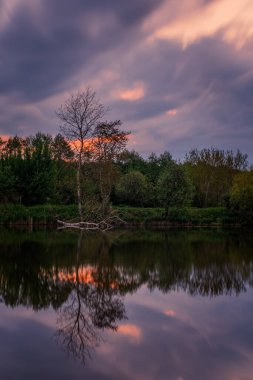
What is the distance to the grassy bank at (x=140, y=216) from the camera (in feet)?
121

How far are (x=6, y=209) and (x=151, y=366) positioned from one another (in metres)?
33.1

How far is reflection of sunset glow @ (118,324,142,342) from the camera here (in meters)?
6.51

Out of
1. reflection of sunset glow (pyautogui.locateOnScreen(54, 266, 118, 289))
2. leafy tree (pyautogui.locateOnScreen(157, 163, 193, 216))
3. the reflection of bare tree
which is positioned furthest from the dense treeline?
the reflection of bare tree

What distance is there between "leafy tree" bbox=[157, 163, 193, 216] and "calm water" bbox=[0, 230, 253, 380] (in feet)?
81.1

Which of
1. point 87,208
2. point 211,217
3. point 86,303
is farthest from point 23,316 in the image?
point 211,217

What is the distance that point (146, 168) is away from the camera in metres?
55.8

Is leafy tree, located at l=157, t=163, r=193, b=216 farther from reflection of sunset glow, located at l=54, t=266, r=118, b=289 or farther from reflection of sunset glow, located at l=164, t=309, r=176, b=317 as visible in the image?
reflection of sunset glow, located at l=164, t=309, r=176, b=317

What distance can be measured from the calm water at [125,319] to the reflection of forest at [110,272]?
0.10 feet

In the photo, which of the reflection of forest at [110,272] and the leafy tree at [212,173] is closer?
the reflection of forest at [110,272]

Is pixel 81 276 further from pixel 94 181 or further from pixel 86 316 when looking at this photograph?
pixel 94 181

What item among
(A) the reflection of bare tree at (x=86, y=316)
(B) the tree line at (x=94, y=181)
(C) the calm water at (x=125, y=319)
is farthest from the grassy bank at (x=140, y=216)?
(A) the reflection of bare tree at (x=86, y=316)

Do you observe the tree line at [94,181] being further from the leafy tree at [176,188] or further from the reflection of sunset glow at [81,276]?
the reflection of sunset glow at [81,276]

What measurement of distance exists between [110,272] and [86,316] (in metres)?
4.73

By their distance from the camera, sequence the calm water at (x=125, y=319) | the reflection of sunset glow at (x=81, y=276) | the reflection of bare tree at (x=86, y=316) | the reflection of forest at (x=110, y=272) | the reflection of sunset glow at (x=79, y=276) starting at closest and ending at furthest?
the calm water at (x=125, y=319), the reflection of bare tree at (x=86, y=316), the reflection of forest at (x=110, y=272), the reflection of sunset glow at (x=81, y=276), the reflection of sunset glow at (x=79, y=276)
